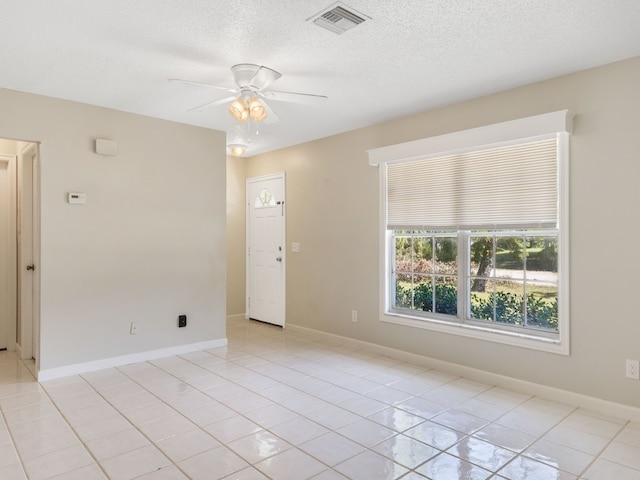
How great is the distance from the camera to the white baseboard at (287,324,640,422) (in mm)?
2900

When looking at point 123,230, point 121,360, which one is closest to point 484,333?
point 121,360

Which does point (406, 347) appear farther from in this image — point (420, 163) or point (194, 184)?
point (194, 184)

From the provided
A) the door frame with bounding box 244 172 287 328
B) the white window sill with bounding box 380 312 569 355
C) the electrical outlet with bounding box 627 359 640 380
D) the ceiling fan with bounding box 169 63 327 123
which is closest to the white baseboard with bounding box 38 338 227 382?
the door frame with bounding box 244 172 287 328

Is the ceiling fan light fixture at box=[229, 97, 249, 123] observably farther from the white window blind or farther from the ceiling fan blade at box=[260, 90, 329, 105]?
the white window blind

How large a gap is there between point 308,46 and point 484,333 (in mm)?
2691

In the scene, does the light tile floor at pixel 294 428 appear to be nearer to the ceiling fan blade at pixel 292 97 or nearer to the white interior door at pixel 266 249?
the white interior door at pixel 266 249

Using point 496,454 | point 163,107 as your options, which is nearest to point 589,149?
point 496,454

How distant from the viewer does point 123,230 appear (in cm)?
412

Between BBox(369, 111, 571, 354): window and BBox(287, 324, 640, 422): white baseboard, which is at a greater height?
BBox(369, 111, 571, 354): window

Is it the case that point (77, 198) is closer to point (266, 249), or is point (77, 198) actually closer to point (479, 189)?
point (266, 249)

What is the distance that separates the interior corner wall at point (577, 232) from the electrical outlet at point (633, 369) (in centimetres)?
4

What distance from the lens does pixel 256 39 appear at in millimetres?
2584

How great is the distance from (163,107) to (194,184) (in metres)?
0.92

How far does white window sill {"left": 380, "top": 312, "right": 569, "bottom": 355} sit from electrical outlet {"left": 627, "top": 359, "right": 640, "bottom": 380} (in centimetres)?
38
